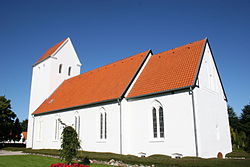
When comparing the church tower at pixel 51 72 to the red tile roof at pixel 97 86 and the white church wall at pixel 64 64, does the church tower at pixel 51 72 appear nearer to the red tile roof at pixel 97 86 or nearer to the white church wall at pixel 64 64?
the white church wall at pixel 64 64

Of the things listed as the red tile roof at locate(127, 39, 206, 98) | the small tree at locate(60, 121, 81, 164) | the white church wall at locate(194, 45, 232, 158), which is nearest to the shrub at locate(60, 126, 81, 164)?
the small tree at locate(60, 121, 81, 164)

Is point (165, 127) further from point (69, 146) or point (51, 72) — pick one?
point (51, 72)

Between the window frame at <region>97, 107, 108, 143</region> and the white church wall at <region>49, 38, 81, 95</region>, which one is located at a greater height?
the white church wall at <region>49, 38, 81, 95</region>

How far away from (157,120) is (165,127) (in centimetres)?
97

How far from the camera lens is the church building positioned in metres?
15.2

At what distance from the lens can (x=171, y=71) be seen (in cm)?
1789

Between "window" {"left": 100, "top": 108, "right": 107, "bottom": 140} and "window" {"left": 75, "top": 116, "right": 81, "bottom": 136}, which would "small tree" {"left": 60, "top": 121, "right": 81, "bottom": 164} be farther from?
"window" {"left": 75, "top": 116, "right": 81, "bottom": 136}

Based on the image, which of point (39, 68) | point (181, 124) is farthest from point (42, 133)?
point (181, 124)

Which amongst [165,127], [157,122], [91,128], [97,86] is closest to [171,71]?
[157,122]

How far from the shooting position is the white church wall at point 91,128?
18.9 m

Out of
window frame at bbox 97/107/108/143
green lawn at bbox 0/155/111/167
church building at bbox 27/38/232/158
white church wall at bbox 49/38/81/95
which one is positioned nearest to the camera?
green lawn at bbox 0/155/111/167

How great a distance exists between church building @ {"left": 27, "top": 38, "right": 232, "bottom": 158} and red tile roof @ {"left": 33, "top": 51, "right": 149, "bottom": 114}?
13 cm

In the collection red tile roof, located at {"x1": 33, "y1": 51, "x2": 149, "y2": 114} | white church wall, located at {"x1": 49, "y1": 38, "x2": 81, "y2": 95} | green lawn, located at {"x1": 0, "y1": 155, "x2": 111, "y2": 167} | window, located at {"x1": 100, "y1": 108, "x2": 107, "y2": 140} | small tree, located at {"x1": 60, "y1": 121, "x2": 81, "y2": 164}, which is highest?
white church wall, located at {"x1": 49, "y1": 38, "x2": 81, "y2": 95}

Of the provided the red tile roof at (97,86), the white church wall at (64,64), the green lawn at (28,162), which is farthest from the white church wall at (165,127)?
Result: the white church wall at (64,64)
